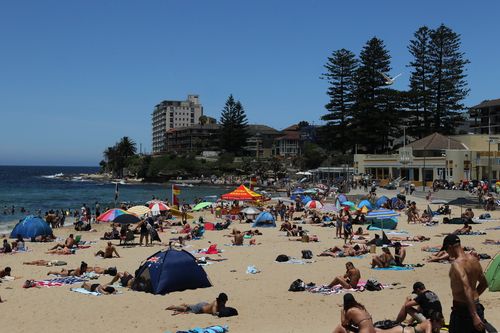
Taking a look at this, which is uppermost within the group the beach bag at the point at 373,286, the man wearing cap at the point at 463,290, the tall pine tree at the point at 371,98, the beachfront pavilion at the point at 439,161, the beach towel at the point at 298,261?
the tall pine tree at the point at 371,98

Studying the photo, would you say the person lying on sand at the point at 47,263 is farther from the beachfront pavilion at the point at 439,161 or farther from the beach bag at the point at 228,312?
the beachfront pavilion at the point at 439,161

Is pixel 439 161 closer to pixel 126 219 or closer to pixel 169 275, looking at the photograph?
pixel 126 219

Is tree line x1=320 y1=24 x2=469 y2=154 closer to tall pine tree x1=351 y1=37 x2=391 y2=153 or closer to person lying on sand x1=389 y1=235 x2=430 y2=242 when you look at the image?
tall pine tree x1=351 y1=37 x2=391 y2=153

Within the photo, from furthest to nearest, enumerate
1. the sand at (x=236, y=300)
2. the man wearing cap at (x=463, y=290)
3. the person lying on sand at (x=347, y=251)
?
the person lying on sand at (x=347, y=251), the sand at (x=236, y=300), the man wearing cap at (x=463, y=290)

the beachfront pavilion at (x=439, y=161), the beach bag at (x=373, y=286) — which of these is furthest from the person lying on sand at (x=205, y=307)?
the beachfront pavilion at (x=439, y=161)

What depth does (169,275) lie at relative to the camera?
1155 centimetres

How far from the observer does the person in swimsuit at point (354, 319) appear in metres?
6.82

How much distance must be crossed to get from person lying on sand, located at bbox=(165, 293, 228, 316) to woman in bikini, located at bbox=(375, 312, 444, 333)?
3.14 m

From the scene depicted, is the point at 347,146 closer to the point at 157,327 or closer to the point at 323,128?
the point at 323,128

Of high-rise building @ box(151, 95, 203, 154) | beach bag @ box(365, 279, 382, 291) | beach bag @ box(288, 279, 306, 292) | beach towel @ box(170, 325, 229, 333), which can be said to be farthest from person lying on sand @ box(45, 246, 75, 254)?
high-rise building @ box(151, 95, 203, 154)

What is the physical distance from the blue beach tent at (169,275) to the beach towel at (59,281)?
1830 mm

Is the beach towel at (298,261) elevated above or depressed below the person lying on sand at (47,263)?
above

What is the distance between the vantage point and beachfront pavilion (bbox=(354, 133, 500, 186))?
153 feet

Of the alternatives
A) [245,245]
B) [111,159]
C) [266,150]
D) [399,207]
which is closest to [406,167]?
[399,207]
